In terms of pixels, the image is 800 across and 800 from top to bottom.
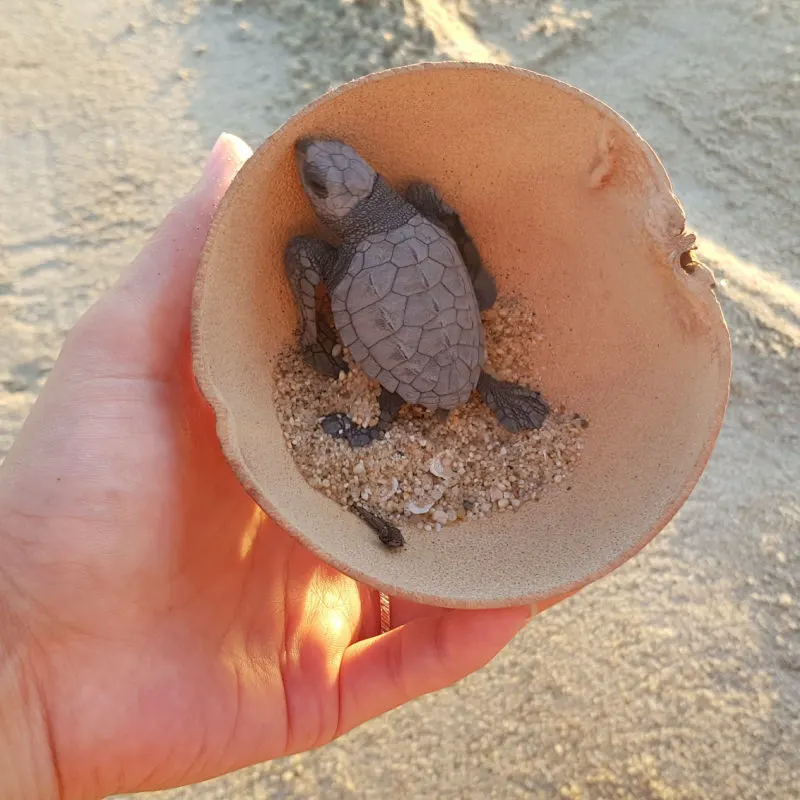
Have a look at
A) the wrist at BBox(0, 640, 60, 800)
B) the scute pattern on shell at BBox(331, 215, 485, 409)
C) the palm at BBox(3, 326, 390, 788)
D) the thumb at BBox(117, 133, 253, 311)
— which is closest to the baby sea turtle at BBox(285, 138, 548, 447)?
the scute pattern on shell at BBox(331, 215, 485, 409)

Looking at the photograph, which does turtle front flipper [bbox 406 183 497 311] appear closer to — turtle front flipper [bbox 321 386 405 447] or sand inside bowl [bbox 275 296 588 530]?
sand inside bowl [bbox 275 296 588 530]

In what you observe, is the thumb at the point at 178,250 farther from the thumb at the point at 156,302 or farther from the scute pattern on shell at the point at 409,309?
the scute pattern on shell at the point at 409,309

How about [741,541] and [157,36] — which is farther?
[157,36]

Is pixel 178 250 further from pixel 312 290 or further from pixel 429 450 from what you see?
pixel 429 450

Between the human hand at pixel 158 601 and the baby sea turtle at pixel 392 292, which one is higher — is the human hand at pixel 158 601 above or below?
below

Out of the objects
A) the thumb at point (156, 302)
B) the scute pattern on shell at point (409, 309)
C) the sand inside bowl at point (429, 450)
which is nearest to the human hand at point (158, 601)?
the thumb at point (156, 302)

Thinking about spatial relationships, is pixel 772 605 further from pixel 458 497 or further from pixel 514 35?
pixel 514 35

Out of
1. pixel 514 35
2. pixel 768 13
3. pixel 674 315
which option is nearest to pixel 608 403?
pixel 674 315
